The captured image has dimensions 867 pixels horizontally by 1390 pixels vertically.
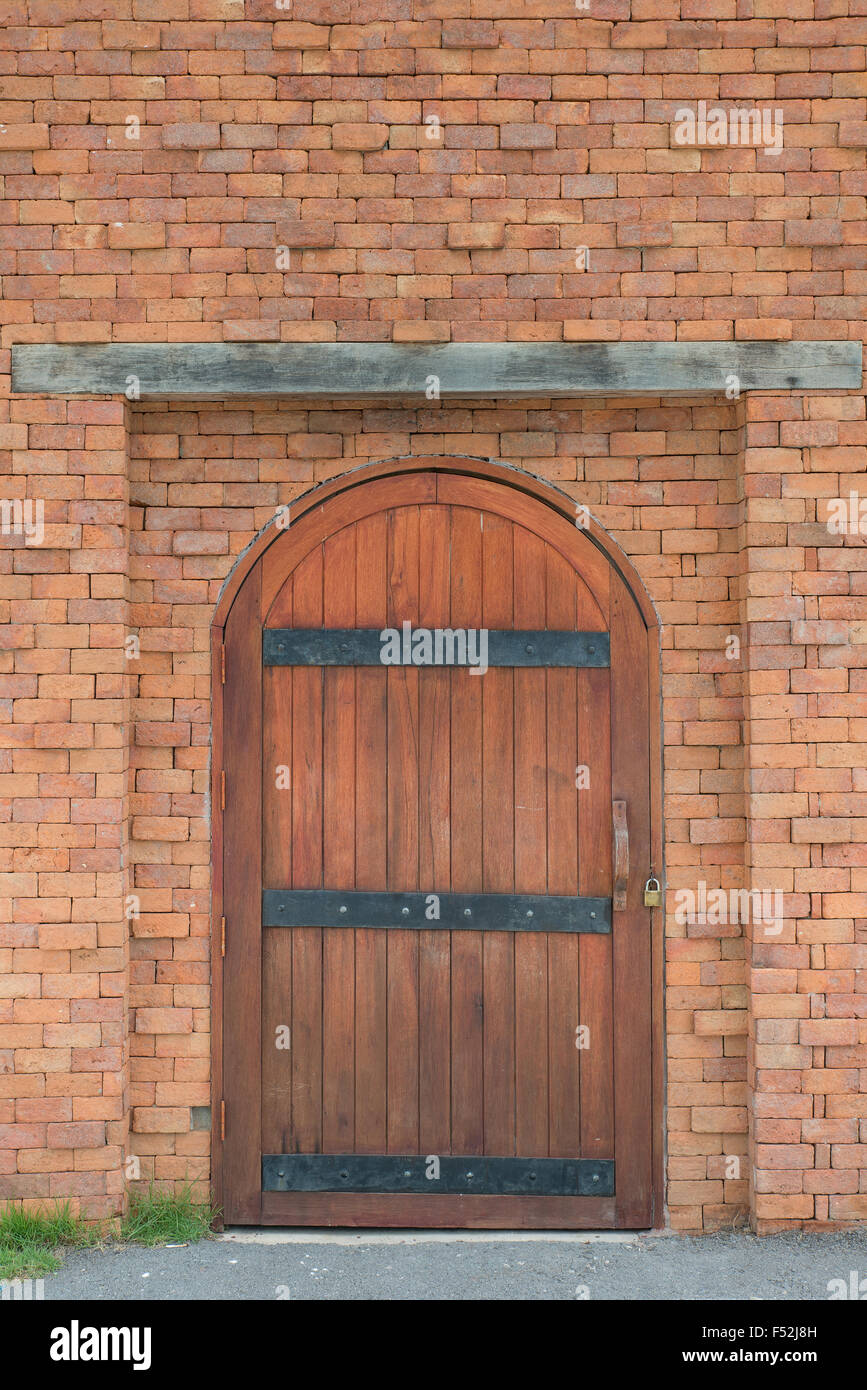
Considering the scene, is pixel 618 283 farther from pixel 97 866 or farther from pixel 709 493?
pixel 97 866

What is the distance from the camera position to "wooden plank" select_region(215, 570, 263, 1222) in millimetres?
3957

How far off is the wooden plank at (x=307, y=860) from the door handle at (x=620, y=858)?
1.10 metres

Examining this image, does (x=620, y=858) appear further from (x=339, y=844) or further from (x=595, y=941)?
(x=339, y=844)

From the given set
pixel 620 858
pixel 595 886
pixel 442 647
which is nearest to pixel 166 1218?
pixel 595 886

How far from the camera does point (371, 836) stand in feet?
13.1

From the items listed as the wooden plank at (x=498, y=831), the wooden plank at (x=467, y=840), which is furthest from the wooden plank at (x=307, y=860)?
the wooden plank at (x=498, y=831)

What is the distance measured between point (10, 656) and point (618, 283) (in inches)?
101

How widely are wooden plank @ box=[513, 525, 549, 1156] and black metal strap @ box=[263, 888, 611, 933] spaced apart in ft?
0.22

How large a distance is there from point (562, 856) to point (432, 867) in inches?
19.1

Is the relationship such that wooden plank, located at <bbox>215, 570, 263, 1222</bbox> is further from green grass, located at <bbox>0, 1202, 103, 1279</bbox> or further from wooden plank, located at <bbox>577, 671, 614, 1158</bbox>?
wooden plank, located at <bbox>577, 671, 614, 1158</bbox>

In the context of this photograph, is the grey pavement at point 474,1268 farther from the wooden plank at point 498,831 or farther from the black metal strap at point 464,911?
the black metal strap at point 464,911

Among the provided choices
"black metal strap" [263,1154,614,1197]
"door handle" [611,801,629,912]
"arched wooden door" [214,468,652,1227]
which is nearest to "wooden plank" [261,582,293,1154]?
"arched wooden door" [214,468,652,1227]

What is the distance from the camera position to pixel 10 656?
3.87 m

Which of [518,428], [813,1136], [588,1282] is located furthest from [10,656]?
[813,1136]
